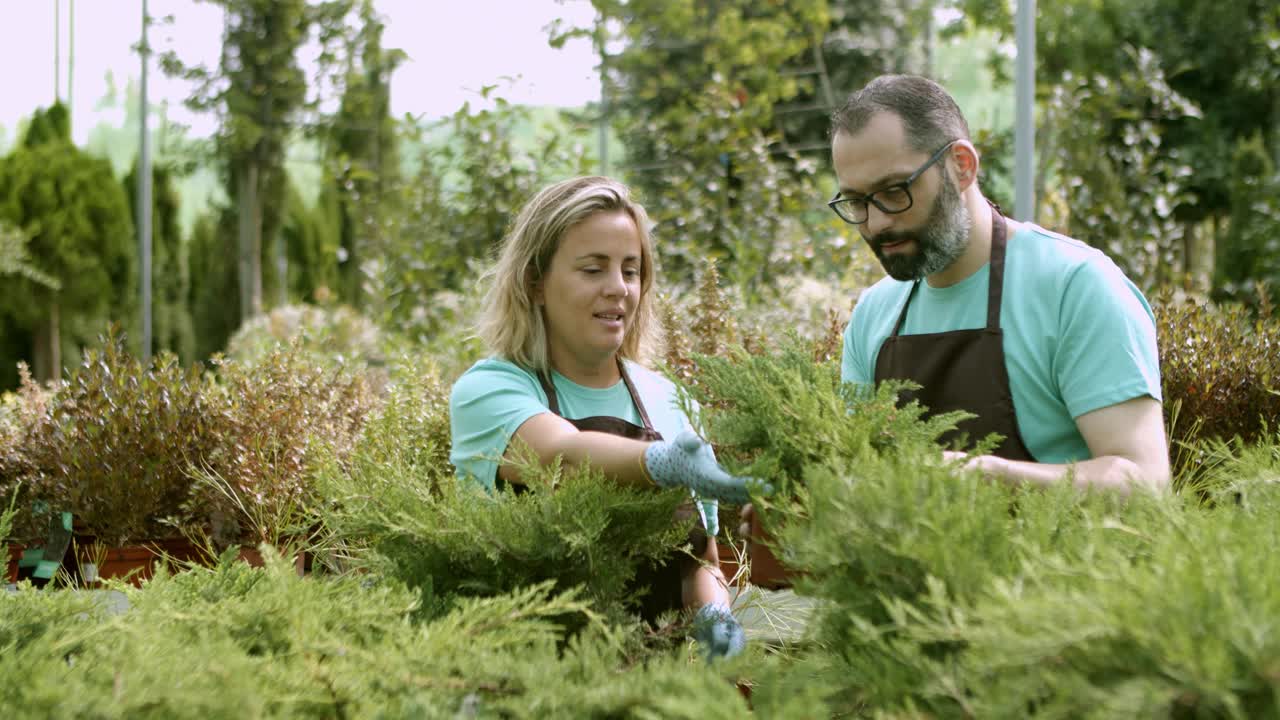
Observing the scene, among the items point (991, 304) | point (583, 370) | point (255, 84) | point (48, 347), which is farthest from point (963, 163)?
point (48, 347)

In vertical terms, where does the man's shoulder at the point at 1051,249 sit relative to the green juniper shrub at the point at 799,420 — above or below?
above

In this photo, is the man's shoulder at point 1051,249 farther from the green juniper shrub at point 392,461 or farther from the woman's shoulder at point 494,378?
the green juniper shrub at point 392,461

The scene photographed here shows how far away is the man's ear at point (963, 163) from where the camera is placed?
2396 mm

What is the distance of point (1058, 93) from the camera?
946 cm

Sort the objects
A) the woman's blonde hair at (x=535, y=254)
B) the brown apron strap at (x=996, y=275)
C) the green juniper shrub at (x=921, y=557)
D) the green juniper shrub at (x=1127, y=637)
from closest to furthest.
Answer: the green juniper shrub at (x=1127, y=637)
the green juniper shrub at (x=921, y=557)
the brown apron strap at (x=996, y=275)
the woman's blonde hair at (x=535, y=254)

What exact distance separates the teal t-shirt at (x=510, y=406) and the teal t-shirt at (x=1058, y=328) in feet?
2.15

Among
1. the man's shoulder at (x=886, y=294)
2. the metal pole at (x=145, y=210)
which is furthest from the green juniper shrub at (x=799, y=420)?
the metal pole at (x=145, y=210)

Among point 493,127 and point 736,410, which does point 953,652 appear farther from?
point 493,127

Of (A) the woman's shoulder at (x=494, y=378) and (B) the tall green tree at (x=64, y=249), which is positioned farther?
(B) the tall green tree at (x=64, y=249)

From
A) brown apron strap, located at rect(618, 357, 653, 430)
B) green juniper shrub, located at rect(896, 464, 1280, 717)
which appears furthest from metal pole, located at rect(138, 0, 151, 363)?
green juniper shrub, located at rect(896, 464, 1280, 717)

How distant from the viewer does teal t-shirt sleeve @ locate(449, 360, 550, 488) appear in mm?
2293

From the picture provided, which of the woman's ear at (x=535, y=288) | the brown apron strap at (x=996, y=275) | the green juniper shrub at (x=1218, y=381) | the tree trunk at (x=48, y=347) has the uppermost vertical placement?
the brown apron strap at (x=996, y=275)

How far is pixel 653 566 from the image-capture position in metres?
2.09

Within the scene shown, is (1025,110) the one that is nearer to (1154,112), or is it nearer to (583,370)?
(583,370)
